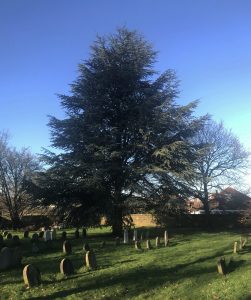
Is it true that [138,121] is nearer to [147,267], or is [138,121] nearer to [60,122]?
[60,122]

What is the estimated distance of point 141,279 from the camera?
453 inches

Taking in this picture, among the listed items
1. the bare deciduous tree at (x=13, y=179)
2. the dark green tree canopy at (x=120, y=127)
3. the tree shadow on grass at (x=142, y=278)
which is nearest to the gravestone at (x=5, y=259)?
the tree shadow on grass at (x=142, y=278)

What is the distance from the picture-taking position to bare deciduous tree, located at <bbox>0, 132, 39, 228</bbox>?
4509 cm

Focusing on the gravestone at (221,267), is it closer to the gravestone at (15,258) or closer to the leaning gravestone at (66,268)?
the leaning gravestone at (66,268)

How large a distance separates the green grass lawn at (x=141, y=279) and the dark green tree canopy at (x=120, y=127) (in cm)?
905

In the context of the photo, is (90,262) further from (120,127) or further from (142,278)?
(120,127)

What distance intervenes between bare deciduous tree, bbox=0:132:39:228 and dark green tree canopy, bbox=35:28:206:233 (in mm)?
20674

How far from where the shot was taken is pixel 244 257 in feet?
47.6

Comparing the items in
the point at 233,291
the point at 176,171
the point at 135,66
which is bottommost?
the point at 233,291

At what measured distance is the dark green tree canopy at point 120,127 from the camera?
961 inches

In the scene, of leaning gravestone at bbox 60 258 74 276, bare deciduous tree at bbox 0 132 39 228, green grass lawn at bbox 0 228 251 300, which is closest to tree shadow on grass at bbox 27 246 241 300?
green grass lawn at bbox 0 228 251 300

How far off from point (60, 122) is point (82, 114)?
1510mm

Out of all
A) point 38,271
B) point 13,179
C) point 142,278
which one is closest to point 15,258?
point 38,271

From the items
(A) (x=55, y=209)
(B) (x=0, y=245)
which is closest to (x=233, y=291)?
(B) (x=0, y=245)
